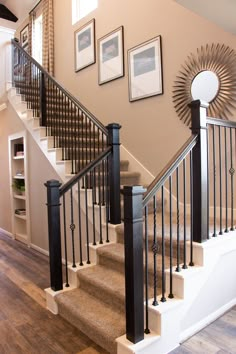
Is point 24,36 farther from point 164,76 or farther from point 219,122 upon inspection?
point 219,122

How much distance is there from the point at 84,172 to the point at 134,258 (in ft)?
4.03

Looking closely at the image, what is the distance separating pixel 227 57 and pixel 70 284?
2829mm

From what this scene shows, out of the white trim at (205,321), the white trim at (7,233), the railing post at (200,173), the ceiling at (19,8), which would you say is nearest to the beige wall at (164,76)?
the railing post at (200,173)

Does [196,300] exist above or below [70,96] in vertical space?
below

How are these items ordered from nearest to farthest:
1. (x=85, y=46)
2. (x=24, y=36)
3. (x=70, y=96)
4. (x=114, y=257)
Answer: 1. (x=114, y=257)
2. (x=70, y=96)
3. (x=85, y=46)
4. (x=24, y=36)

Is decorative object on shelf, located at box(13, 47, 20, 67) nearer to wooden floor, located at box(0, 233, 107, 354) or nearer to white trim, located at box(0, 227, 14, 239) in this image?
white trim, located at box(0, 227, 14, 239)

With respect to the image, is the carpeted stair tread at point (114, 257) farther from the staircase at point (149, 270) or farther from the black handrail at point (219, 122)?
the black handrail at point (219, 122)

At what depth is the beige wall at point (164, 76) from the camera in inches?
139

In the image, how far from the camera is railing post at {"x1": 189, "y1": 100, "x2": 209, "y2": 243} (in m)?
2.32

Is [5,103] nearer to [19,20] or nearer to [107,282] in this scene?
[19,20]

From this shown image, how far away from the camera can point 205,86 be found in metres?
3.32

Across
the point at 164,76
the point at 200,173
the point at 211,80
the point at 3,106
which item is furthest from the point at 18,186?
the point at 200,173

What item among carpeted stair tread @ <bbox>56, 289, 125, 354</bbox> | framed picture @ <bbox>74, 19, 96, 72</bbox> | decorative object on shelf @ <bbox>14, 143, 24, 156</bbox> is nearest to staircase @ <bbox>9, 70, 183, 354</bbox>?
carpeted stair tread @ <bbox>56, 289, 125, 354</bbox>

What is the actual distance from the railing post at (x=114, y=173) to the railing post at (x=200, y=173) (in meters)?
1.00
